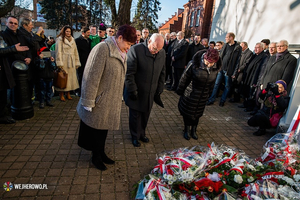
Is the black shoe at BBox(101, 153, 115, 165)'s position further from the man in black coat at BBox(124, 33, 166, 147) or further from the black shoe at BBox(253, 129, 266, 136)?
the black shoe at BBox(253, 129, 266, 136)

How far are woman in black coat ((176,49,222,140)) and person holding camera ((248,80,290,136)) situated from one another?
169 cm

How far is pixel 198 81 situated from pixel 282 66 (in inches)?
108

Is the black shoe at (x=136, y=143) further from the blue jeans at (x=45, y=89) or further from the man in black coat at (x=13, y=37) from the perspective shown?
the blue jeans at (x=45, y=89)

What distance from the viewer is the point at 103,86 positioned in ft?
8.21

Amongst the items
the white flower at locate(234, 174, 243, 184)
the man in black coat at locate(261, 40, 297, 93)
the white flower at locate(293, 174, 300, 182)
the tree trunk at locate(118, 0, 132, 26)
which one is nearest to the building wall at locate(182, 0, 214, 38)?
the tree trunk at locate(118, 0, 132, 26)

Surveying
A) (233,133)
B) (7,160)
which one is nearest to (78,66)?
(7,160)

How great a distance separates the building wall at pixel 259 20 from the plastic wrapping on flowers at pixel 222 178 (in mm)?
5472

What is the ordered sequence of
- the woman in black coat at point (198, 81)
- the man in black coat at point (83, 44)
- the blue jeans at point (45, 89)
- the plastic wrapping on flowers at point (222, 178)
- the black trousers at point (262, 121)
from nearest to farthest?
1. the plastic wrapping on flowers at point (222, 178)
2. the woman in black coat at point (198, 81)
3. the black trousers at point (262, 121)
4. the blue jeans at point (45, 89)
5. the man in black coat at point (83, 44)

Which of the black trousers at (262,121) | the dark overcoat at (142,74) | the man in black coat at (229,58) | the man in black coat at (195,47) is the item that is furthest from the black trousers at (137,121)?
the man in black coat at (195,47)

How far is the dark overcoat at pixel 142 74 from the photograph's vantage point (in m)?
3.26

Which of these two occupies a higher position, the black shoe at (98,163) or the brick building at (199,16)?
the brick building at (199,16)

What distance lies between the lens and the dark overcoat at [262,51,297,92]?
491 centimetres

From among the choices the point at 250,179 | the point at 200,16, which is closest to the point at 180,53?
the point at 250,179

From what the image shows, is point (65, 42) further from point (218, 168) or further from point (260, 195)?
point (260, 195)
